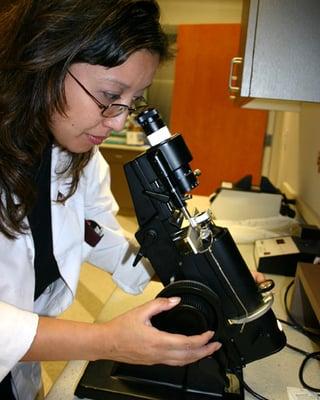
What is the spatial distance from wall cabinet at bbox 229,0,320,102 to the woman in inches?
7.7

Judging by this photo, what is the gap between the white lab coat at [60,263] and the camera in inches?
22.7

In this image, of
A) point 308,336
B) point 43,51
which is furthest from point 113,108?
point 308,336

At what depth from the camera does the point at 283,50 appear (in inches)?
30.2

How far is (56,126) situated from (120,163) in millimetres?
3134

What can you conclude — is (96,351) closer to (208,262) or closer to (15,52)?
(208,262)

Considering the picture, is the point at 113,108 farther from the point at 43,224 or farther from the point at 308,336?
the point at 308,336

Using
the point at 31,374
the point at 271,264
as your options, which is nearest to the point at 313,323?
the point at 271,264

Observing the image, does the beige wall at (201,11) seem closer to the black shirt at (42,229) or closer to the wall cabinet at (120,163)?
the wall cabinet at (120,163)

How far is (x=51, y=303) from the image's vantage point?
0.93 metres

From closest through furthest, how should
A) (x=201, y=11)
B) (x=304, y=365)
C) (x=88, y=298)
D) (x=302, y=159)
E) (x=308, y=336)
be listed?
(x=304, y=365)
(x=308, y=336)
(x=302, y=159)
(x=88, y=298)
(x=201, y=11)

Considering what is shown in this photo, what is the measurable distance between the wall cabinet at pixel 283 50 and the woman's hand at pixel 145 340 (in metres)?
0.51

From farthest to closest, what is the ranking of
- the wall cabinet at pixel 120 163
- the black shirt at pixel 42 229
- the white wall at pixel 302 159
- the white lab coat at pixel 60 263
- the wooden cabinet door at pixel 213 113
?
the wall cabinet at pixel 120 163 < the wooden cabinet door at pixel 213 113 < the white wall at pixel 302 159 < the black shirt at pixel 42 229 < the white lab coat at pixel 60 263

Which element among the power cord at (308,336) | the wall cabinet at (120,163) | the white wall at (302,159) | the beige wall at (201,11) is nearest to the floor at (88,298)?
the wall cabinet at (120,163)

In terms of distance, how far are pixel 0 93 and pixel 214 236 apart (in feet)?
1.53
